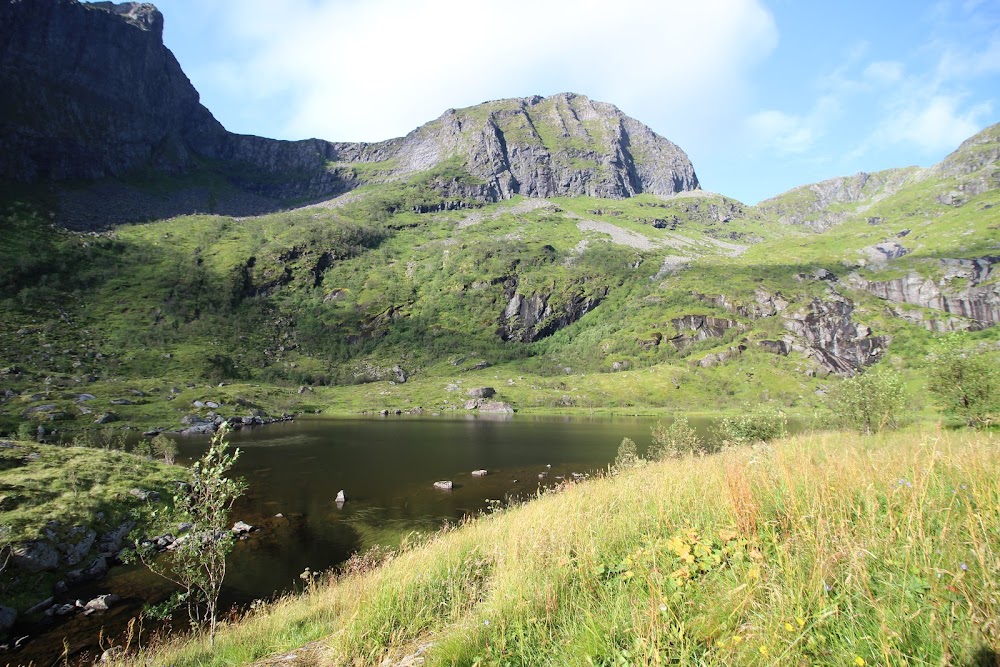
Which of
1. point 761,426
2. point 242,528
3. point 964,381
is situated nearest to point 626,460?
point 761,426

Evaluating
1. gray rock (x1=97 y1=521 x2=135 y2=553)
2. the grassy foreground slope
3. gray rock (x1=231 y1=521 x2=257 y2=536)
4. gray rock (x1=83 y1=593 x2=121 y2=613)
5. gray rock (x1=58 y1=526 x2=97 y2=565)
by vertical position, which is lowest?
gray rock (x1=231 y1=521 x2=257 y2=536)

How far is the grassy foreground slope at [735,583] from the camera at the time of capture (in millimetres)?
3723

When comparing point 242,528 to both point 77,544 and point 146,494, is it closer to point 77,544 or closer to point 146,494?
point 146,494

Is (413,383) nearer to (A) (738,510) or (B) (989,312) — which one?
(A) (738,510)

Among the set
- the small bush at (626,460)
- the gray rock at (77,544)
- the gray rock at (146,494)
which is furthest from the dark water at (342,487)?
the small bush at (626,460)

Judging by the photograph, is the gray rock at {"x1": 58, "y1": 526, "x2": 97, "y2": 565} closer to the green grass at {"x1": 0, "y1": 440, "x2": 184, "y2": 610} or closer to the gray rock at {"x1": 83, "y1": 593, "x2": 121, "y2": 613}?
the green grass at {"x1": 0, "y1": 440, "x2": 184, "y2": 610}

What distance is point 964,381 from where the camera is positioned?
1081 inches

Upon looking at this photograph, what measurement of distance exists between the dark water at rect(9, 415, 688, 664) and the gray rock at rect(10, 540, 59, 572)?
1899 mm

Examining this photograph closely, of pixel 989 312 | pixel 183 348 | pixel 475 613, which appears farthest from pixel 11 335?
pixel 989 312

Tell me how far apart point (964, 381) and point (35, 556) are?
5120 centimetres

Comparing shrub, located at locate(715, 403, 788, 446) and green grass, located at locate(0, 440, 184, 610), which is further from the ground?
green grass, located at locate(0, 440, 184, 610)

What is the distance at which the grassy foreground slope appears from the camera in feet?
12.2

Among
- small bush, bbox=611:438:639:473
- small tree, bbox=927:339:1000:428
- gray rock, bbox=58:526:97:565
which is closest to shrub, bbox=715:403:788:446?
small bush, bbox=611:438:639:473

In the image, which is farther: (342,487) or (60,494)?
(342,487)
